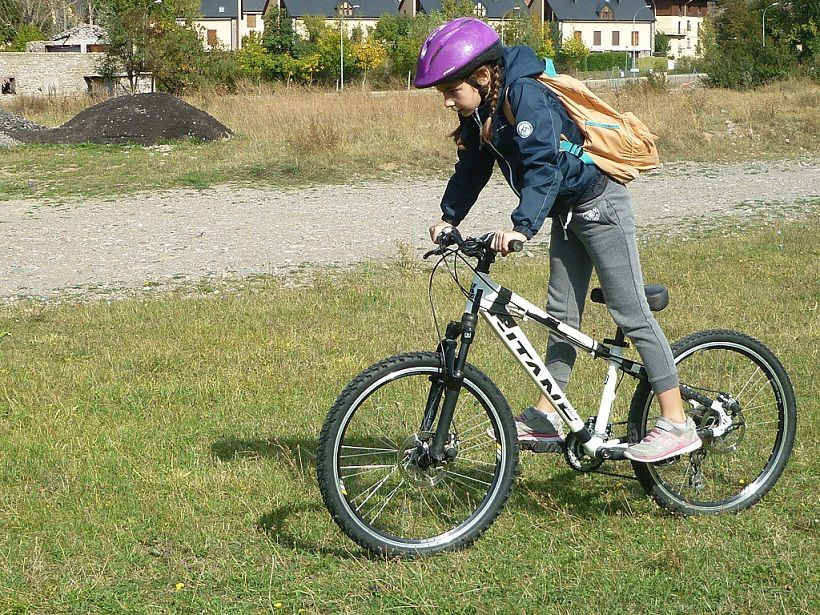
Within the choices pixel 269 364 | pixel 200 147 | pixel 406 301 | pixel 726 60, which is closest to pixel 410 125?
pixel 200 147

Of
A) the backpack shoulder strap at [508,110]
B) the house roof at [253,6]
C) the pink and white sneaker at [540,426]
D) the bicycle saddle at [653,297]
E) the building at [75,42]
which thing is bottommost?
the pink and white sneaker at [540,426]

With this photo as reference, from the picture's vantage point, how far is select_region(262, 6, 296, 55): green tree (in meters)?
75.9

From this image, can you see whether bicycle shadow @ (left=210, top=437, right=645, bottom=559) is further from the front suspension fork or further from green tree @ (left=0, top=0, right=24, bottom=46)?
green tree @ (left=0, top=0, right=24, bottom=46)

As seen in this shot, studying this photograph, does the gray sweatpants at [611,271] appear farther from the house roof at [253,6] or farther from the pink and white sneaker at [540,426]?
the house roof at [253,6]

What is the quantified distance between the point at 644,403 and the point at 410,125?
700 inches

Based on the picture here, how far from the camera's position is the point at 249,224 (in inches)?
518

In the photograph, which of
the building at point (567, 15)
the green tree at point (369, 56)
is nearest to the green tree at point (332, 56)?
the green tree at point (369, 56)

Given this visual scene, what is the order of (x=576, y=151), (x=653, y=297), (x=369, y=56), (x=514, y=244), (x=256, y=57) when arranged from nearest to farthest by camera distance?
(x=514, y=244) < (x=576, y=151) < (x=653, y=297) < (x=369, y=56) < (x=256, y=57)

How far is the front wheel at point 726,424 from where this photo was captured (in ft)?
14.8

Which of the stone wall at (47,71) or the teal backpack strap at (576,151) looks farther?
the stone wall at (47,71)

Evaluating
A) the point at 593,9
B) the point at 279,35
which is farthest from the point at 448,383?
the point at 593,9

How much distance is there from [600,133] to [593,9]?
11502cm

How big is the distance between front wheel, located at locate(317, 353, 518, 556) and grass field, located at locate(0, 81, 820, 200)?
501 inches

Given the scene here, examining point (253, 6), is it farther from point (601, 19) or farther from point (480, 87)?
point (480, 87)
